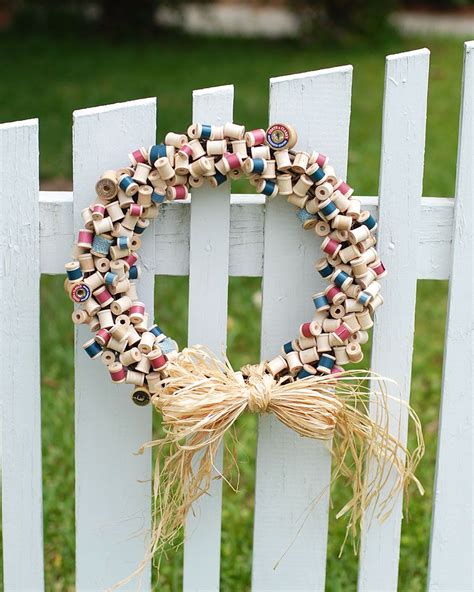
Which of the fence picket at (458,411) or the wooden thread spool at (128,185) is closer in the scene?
the wooden thread spool at (128,185)

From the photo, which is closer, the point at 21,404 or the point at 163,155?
the point at 163,155

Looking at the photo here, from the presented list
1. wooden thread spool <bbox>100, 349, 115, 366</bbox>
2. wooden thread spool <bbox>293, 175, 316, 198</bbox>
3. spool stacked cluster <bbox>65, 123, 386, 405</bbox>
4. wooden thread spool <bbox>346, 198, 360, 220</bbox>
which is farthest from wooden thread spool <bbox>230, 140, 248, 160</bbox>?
wooden thread spool <bbox>100, 349, 115, 366</bbox>

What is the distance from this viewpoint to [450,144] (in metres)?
6.54

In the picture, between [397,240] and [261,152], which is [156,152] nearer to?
[261,152]

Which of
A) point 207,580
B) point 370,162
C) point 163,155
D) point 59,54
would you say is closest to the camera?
point 163,155

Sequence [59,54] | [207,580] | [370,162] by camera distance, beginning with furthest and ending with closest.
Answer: [59,54] → [370,162] → [207,580]

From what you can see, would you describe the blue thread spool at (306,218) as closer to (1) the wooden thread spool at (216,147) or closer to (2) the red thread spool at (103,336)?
(1) the wooden thread spool at (216,147)

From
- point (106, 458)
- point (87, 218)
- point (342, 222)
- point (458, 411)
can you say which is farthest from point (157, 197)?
point (458, 411)

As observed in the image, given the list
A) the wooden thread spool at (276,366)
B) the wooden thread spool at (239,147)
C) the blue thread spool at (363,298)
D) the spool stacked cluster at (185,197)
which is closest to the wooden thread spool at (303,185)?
the spool stacked cluster at (185,197)

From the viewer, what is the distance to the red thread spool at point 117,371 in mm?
1854

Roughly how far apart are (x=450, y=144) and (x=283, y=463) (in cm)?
486

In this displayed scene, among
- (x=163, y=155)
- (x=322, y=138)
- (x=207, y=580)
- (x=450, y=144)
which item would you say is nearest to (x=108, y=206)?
(x=163, y=155)

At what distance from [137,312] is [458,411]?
26.3 inches

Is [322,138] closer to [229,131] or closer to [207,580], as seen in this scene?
[229,131]
